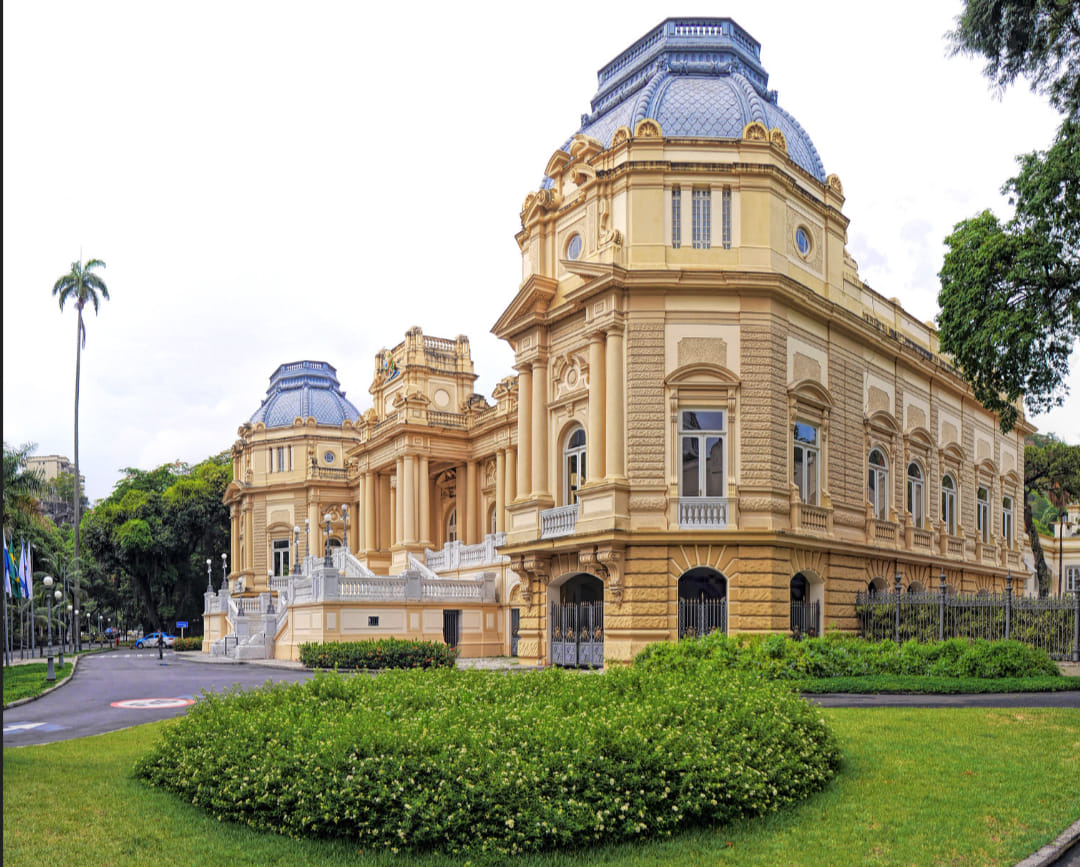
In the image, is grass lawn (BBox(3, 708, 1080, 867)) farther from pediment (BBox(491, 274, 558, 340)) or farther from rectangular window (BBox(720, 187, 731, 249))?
pediment (BBox(491, 274, 558, 340))

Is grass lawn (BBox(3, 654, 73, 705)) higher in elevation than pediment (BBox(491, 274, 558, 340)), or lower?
lower

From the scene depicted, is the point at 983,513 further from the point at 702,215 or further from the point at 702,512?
the point at 702,215

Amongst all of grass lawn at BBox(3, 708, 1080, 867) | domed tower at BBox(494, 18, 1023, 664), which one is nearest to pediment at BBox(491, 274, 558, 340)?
A: domed tower at BBox(494, 18, 1023, 664)

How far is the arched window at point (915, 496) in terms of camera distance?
37.5 m

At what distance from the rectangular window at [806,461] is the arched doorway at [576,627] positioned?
6.83 m

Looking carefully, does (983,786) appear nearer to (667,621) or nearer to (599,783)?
(599,783)

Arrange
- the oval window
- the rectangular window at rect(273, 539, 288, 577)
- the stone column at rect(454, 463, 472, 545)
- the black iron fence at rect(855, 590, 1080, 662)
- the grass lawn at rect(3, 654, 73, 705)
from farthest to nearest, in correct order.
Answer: the rectangular window at rect(273, 539, 288, 577)
the stone column at rect(454, 463, 472, 545)
the oval window
the black iron fence at rect(855, 590, 1080, 662)
the grass lawn at rect(3, 654, 73, 705)

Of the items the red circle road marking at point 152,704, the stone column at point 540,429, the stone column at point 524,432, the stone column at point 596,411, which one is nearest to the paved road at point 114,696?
the red circle road marking at point 152,704

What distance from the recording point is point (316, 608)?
37.0 metres

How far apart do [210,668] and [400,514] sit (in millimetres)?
14395

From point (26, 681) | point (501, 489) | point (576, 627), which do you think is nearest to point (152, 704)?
point (576, 627)

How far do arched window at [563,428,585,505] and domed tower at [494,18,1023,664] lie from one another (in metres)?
0.09

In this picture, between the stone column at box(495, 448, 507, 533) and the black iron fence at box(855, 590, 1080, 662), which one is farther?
the stone column at box(495, 448, 507, 533)

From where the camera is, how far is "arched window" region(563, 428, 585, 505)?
3042 centimetres
